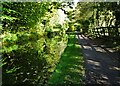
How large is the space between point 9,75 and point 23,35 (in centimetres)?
84

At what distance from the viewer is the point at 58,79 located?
6848 mm

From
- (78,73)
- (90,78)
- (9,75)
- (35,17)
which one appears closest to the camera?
(9,75)

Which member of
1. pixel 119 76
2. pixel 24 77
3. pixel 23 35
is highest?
pixel 23 35

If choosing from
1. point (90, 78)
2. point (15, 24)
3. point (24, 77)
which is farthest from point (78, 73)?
point (15, 24)

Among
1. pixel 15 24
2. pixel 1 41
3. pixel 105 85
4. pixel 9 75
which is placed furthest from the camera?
pixel 105 85

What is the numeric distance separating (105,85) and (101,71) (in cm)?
164

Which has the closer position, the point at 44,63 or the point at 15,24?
the point at 15,24

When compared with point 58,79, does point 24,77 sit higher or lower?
higher

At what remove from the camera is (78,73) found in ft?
25.3

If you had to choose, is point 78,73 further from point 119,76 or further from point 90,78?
point 119,76

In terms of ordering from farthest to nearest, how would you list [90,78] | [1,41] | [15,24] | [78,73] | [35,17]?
1. [78,73]
2. [90,78]
3. [35,17]
4. [15,24]
5. [1,41]

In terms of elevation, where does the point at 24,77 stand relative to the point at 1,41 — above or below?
below

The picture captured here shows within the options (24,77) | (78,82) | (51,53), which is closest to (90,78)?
(78,82)

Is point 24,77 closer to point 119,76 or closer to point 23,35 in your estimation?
point 23,35
